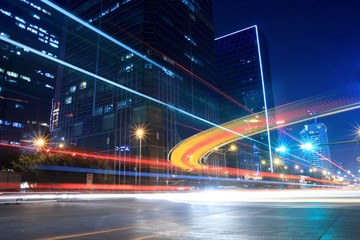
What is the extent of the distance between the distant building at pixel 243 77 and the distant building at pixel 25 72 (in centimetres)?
8836

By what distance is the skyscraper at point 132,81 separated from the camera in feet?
217

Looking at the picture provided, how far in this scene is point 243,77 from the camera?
140m

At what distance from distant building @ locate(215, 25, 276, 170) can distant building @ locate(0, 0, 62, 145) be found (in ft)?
290

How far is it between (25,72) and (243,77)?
11646 cm

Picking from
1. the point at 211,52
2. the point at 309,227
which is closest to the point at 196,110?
the point at 211,52

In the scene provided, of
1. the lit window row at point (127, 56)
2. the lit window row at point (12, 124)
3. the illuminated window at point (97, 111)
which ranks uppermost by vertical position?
the lit window row at point (127, 56)

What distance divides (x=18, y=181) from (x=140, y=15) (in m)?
51.3

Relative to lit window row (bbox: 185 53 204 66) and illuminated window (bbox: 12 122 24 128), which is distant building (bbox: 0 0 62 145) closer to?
illuminated window (bbox: 12 122 24 128)

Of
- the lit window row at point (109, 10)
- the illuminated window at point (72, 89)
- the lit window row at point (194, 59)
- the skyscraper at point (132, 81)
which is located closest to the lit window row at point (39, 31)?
the skyscraper at point (132, 81)

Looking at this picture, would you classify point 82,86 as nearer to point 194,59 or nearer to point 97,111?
point 97,111

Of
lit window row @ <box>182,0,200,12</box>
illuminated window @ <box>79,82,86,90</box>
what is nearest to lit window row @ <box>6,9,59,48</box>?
illuminated window @ <box>79,82,86,90</box>

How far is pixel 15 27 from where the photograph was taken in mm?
135250

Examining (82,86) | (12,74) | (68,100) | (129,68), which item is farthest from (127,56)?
(12,74)

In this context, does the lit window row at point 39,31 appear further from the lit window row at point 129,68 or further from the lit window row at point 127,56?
the lit window row at point 129,68
